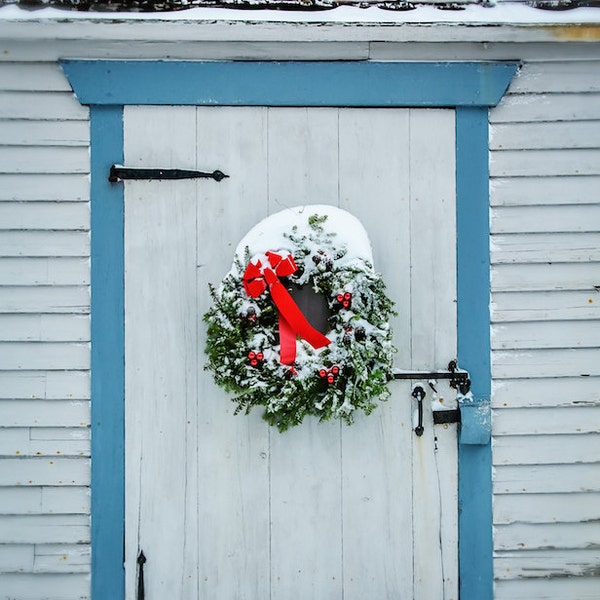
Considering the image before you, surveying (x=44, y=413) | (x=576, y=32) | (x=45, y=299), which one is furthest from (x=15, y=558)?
(x=576, y=32)

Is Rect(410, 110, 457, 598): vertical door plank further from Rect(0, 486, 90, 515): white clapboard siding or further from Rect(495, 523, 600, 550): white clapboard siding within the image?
Rect(0, 486, 90, 515): white clapboard siding

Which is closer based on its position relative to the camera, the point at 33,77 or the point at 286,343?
the point at 286,343

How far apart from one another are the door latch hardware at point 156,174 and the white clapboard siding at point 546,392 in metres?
1.43

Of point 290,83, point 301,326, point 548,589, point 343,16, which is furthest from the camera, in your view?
point 548,589

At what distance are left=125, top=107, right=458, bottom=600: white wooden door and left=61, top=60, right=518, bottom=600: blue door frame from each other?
1.8 inches

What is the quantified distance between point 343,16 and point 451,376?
144 cm

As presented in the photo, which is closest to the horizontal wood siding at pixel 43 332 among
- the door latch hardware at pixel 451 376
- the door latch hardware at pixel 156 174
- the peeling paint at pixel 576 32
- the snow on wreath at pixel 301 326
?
the door latch hardware at pixel 156 174

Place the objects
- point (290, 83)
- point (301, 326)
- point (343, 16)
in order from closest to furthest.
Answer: point (301, 326), point (343, 16), point (290, 83)

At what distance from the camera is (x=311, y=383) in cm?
234

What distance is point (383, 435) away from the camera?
2.68m

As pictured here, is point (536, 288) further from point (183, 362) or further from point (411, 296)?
point (183, 362)

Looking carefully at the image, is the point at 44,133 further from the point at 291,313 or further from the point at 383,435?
the point at 383,435

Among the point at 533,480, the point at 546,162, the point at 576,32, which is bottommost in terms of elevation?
the point at 533,480

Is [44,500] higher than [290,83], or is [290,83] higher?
[290,83]
